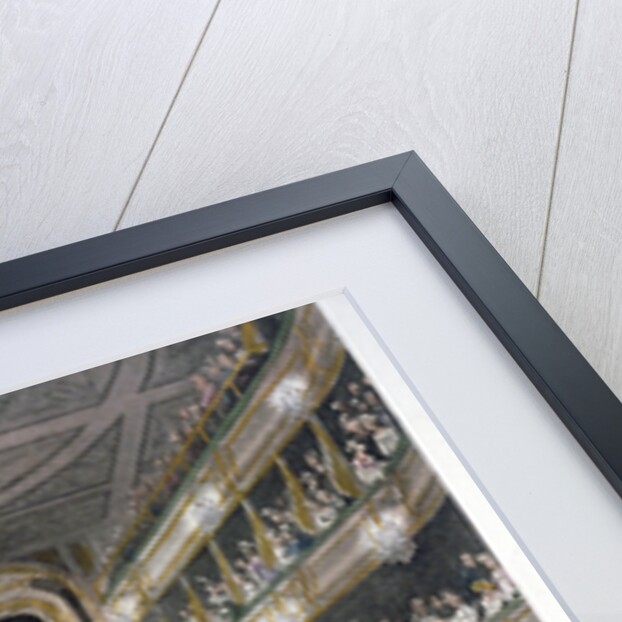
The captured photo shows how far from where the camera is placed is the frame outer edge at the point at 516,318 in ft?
1.32

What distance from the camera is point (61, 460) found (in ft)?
1.34

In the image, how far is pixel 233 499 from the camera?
40cm

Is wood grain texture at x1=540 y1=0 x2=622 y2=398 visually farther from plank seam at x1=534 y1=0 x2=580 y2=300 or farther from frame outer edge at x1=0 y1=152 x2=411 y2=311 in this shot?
frame outer edge at x1=0 y1=152 x2=411 y2=311

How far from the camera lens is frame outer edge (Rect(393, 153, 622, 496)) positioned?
40 centimetres

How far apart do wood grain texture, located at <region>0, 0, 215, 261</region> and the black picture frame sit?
0.05 m

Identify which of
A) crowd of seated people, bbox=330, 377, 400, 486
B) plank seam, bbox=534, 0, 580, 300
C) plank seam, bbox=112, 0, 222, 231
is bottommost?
crowd of seated people, bbox=330, 377, 400, 486

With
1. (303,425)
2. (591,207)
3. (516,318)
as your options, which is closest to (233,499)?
(303,425)

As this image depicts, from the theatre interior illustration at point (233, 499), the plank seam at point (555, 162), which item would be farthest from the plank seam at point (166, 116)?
the plank seam at point (555, 162)

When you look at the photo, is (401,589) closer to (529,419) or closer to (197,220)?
(529,419)

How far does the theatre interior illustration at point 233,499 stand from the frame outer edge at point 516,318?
0.23 feet

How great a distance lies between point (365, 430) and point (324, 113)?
8.3 inches

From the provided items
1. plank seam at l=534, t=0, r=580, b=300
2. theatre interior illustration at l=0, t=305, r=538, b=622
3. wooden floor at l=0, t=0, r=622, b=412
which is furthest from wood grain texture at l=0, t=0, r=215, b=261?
plank seam at l=534, t=0, r=580, b=300

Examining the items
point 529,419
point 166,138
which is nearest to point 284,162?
point 166,138

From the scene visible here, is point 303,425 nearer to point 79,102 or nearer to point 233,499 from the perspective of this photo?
point 233,499
